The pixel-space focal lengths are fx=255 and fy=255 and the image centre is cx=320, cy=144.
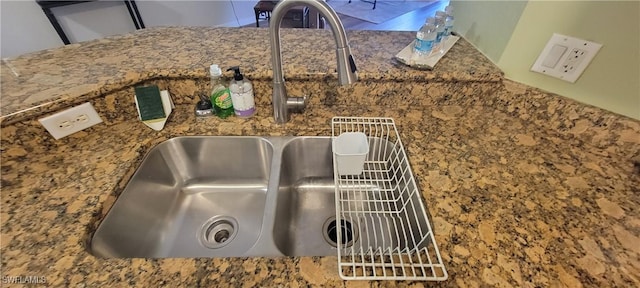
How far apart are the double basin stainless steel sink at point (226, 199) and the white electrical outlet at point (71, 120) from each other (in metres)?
0.20

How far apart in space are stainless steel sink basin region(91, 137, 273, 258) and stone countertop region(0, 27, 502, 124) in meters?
0.24

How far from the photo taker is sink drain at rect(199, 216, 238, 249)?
728mm

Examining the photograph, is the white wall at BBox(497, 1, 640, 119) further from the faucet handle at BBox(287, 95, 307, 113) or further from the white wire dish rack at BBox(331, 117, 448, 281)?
the faucet handle at BBox(287, 95, 307, 113)

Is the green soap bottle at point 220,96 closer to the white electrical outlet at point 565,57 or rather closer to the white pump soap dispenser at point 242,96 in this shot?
the white pump soap dispenser at point 242,96

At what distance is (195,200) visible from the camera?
2.70 ft

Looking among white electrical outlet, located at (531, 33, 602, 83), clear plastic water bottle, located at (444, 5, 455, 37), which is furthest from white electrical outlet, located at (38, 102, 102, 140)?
white electrical outlet, located at (531, 33, 602, 83)

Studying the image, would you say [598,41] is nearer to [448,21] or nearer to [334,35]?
[448,21]

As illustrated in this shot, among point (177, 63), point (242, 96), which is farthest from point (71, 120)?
point (242, 96)

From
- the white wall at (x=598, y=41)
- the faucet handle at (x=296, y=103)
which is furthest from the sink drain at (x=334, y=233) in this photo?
the white wall at (x=598, y=41)

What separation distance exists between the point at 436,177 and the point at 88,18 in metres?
3.78

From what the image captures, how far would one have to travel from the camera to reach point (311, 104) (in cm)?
87

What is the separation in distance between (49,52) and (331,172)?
1091mm

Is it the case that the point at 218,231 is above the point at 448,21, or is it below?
below

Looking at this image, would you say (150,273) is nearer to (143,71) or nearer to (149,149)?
Answer: (149,149)
